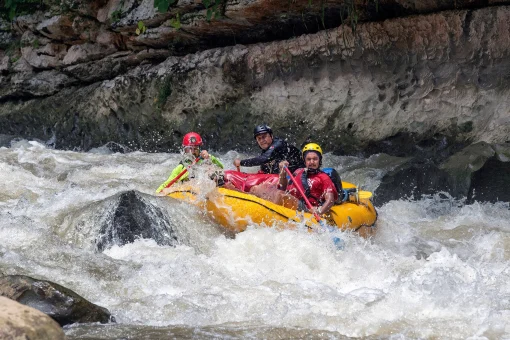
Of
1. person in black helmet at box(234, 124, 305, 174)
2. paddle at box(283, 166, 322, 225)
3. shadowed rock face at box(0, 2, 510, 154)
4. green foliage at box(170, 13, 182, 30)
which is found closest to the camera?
paddle at box(283, 166, 322, 225)

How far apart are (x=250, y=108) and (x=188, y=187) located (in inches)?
143

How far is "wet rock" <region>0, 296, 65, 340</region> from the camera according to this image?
254cm

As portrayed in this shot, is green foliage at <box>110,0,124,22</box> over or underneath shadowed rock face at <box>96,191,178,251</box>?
over

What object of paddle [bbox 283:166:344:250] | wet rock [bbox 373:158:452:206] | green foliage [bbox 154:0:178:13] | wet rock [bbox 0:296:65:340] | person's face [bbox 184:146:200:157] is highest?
green foliage [bbox 154:0:178:13]

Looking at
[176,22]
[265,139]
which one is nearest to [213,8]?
[176,22]

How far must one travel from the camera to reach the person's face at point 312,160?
622cm

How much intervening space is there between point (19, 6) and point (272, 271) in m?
8.35

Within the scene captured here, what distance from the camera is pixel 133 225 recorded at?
5426 mm

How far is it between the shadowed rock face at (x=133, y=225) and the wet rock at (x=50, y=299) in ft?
5.45

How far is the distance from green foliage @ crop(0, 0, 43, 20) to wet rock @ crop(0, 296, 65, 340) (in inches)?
367

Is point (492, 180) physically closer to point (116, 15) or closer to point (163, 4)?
point (163, 4)

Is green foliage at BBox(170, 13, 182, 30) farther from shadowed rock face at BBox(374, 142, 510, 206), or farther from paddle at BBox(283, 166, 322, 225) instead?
paddle at BBox(283, 166, 322, 225)

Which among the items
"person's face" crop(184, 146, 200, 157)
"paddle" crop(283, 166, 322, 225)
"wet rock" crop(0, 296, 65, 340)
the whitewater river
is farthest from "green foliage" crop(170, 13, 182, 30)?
"wet rock" crop(0, 296, 65, 340)

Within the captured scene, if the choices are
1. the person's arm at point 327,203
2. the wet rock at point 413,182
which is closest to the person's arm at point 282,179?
the person's arm at point 327,203
